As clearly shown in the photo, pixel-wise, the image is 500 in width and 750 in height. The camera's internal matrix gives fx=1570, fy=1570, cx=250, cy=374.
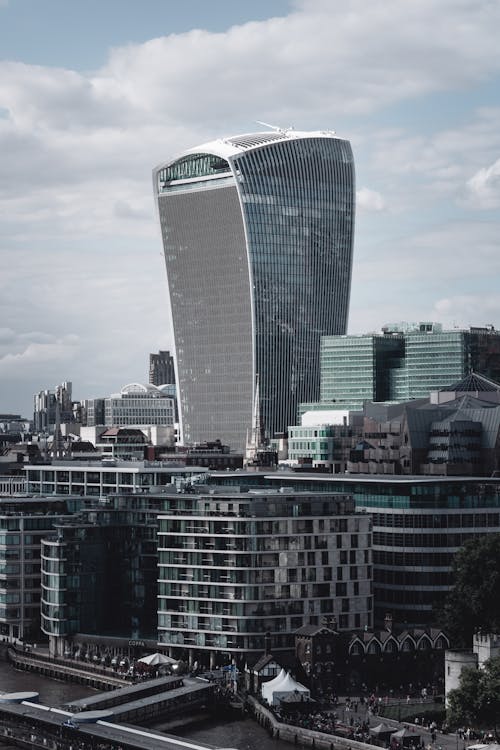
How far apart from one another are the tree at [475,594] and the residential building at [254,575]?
17344 millimetres

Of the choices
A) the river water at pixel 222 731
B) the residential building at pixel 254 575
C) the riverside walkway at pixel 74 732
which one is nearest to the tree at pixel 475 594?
the residential building at pixel 254 575

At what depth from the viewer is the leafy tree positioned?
153250 mm

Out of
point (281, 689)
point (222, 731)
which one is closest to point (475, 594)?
point (281, 689)

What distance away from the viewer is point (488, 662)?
526 ft

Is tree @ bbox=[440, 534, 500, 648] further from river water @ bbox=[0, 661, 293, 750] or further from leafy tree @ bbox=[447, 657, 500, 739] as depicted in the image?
river water @ bbox=[0, 661, 293, 750]

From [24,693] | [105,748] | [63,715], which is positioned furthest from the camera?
[24,693]

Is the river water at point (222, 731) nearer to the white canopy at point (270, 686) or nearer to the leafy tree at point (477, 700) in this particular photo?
the white canopy at point (270, 686)

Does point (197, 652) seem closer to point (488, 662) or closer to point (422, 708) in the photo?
point (422, 708)

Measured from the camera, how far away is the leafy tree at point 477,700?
15325 centimetres

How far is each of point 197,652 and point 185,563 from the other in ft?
36.5

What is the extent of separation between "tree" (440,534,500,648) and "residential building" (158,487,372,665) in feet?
56.9

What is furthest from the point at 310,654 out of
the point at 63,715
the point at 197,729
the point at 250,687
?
the point at 63,715

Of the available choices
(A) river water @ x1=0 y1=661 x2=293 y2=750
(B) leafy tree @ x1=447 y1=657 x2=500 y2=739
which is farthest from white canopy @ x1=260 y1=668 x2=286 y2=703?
(B) leafy tree @ x1=447 y1=657 x2=500 y2=739

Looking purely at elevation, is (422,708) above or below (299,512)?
below
